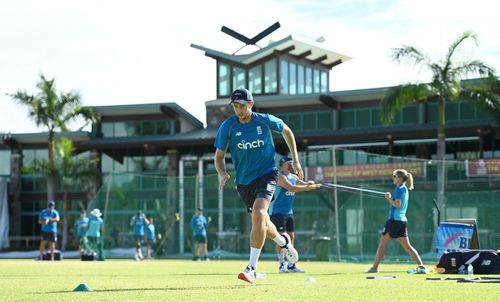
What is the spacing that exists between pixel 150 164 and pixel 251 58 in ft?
29.0

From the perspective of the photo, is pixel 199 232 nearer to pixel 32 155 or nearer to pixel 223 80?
pixel 223 80

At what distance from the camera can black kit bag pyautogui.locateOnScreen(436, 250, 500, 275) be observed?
16.1m

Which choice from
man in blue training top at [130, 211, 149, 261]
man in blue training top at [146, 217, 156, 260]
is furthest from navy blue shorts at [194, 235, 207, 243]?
man in blue training top at [130, 211, 149, 261]

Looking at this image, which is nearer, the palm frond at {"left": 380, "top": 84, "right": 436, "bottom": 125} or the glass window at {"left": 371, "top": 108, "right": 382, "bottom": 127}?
the palm frond at {"left": 380, "top": 84, "right": 436, "bottom": 125}

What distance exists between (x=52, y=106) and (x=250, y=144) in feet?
155

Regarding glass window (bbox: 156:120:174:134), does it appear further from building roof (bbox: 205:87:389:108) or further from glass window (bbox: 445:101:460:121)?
Result: glass window (bbox: 445:101:460:121)

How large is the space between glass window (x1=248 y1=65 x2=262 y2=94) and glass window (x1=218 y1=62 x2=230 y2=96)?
1413 millimetres

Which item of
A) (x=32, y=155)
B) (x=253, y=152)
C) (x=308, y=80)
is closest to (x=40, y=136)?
(x=32, y=155)

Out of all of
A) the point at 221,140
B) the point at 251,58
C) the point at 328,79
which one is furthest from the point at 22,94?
the point at 221,140

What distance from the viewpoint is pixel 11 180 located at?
6344 cm

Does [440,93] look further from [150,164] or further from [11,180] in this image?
[11,180]

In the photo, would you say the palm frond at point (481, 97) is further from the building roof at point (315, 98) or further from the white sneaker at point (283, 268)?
the white sneaker at point (283, 268)

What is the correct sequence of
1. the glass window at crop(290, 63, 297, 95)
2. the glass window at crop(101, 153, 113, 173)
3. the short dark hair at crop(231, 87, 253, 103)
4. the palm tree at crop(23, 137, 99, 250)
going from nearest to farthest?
the short dark hair at crop(231, 87, 253, 103)
the glass window at crop(290, 63, 297, 95)
the palm tree at crop(23, 137, 99, 250)
the glass window at crop(101, 153, 113, 173)

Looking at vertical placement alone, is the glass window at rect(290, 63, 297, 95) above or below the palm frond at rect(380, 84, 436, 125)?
above
